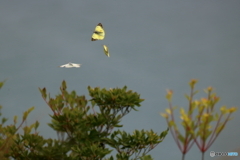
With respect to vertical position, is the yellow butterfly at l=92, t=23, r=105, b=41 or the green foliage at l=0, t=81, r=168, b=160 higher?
the yellow butterfly at l=92, t=23, r=105, b=41

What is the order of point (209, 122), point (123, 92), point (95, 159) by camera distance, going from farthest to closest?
point (123, 92) → point (95, 159) → point (209, 122)

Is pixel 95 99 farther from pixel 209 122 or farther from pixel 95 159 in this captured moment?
pixel 209 122

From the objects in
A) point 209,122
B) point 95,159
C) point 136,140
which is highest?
point 136,140

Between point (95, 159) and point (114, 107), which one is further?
point (114, 107)

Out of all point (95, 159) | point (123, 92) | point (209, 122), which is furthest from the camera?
point (123, 92)

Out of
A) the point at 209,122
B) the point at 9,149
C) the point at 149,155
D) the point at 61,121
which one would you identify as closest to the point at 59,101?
the point at 61,121

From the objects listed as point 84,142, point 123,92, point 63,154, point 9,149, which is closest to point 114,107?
point 123,92

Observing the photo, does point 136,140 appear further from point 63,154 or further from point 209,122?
point 209,122

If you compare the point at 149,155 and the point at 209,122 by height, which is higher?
the point at 149,155

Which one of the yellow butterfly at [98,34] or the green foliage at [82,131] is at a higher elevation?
the yellow butterfly at [98,34]
